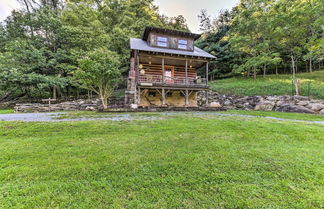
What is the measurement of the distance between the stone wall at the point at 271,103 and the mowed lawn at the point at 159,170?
909 cm

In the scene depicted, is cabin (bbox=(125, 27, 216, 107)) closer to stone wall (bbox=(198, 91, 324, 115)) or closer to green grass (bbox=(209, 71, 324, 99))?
stone wall (bbox=(198, 91, 324, 115))

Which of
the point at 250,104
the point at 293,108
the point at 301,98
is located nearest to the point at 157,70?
the point at 250,104

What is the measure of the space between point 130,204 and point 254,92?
712 inches

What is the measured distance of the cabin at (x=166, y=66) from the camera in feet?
41.4

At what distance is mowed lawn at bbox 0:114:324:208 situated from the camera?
71.6 inches

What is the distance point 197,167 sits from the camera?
2.59 m

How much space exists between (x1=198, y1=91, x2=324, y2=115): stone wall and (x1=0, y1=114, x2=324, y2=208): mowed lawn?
909cm

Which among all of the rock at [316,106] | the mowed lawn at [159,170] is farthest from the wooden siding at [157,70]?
the mowed lawn at [159,170]

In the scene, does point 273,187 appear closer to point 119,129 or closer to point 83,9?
point 119,129

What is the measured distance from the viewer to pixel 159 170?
2500 mm

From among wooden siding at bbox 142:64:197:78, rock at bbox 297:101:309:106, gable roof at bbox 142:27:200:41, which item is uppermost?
gable roof at bbox 142:27:200:41

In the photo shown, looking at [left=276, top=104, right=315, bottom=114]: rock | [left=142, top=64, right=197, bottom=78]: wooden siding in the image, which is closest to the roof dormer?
[left=142, top=64, right=197, bottom=78]: wooden siding

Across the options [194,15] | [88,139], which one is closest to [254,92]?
[88,139]

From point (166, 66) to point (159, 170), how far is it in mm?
13722
